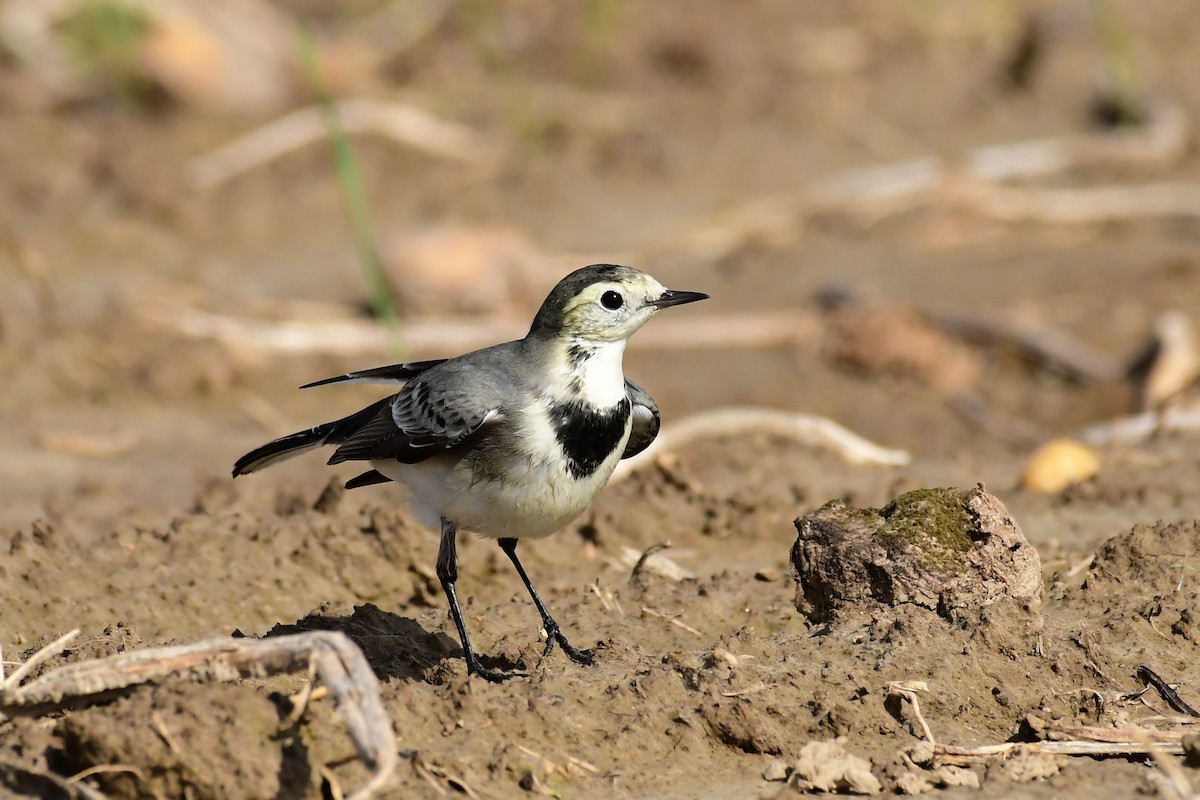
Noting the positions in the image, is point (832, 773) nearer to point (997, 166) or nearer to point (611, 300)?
point (611, 300)

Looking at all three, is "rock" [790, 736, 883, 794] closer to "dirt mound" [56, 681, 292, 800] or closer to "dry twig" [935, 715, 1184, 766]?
"dry twig" [935, 715, 1184, 766]

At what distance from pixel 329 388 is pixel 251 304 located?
1329 millimetres

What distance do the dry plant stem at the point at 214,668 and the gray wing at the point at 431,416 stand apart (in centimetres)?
147

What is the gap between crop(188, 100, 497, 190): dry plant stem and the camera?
1333 cm

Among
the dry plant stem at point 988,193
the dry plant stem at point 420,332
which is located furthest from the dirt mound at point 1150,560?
the dry plant stem at point 988,193

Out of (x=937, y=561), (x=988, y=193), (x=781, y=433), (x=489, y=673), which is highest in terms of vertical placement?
(x=937, y=561)

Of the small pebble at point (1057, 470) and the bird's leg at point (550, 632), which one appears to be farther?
the small pebble at point (1057, 470)

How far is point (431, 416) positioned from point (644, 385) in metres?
4.72

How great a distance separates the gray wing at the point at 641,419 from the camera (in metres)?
5.77

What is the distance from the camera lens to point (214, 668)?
4.04 meters

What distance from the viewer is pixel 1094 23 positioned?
1488 centimetres

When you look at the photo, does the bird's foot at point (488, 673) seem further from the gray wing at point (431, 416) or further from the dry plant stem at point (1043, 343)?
the dry plant stem at point (1043, 343)

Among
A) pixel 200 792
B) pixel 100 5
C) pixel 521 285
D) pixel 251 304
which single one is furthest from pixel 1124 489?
pixel 100 5

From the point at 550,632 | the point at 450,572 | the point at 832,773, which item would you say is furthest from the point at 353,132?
the point at 832,773
